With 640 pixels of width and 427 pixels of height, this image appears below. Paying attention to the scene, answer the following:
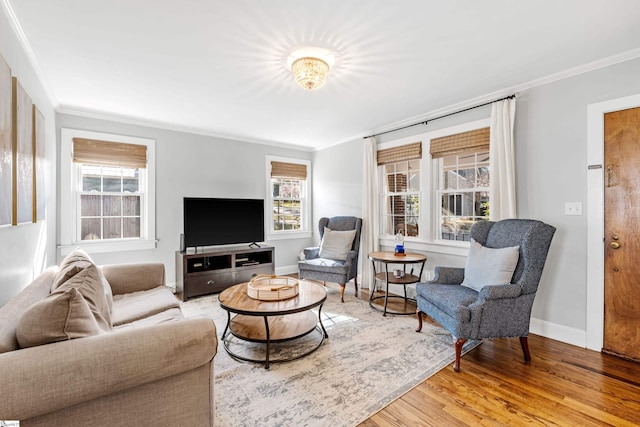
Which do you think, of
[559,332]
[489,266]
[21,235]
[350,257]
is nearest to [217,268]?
[350,257]

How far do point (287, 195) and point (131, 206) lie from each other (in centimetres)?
252

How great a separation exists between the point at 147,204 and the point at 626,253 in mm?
5251

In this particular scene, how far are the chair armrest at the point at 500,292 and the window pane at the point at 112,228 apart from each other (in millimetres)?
4381

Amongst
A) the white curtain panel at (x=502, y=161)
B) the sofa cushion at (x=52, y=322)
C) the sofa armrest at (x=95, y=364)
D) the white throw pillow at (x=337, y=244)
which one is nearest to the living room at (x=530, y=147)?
the white curtain panel at (x=502, y=161)

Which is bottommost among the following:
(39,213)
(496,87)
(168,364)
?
(168,364)

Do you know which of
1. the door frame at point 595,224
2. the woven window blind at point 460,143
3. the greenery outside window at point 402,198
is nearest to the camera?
the door frame at point 595,224

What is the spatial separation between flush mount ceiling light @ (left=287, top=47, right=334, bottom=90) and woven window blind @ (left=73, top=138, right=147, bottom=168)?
111 inches

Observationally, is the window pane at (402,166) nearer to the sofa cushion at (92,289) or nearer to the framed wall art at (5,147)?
the sofa cushion at (92,289)

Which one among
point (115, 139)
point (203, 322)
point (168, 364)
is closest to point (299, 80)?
point (203, 322)

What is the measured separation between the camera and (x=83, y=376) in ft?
3.48

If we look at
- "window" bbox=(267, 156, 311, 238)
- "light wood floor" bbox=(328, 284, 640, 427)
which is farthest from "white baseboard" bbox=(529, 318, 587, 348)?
"window" bbox=(267, 156, 311, 238)

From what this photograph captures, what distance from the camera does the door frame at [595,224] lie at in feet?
8.14

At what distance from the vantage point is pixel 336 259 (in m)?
4.27

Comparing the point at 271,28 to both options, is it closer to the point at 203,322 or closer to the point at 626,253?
the point at 203,322
